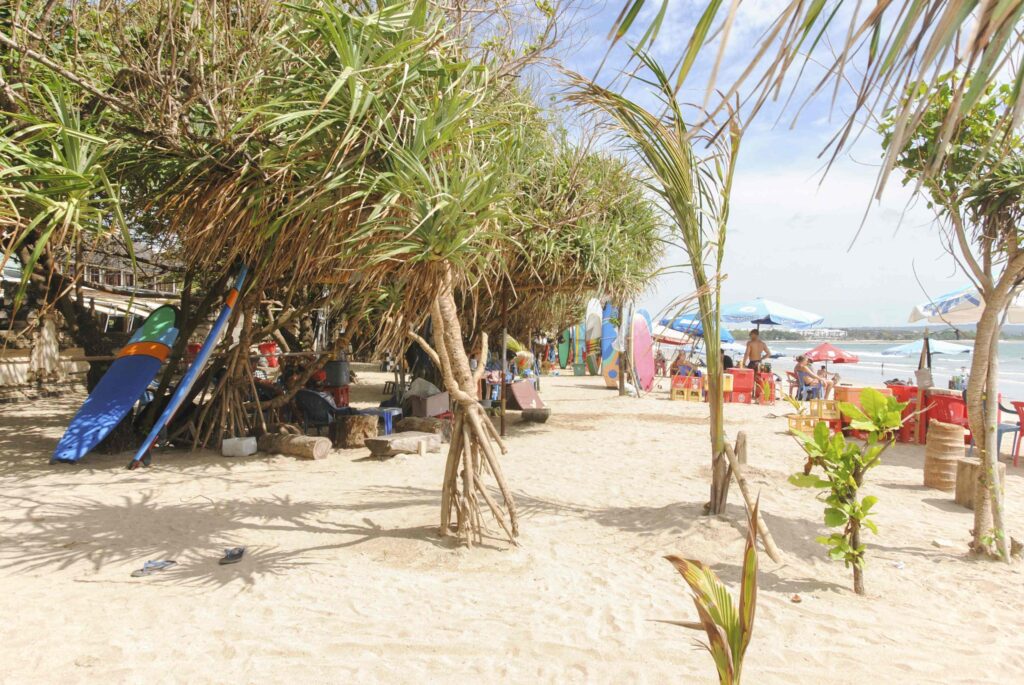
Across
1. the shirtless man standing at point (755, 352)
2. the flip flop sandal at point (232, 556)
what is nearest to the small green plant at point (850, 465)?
the flip flop sandal at point (232, 556)

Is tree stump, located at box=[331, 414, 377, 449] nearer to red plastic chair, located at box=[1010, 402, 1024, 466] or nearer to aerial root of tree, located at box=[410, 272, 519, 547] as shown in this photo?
aerial root of tree, located at box=[410, 272, 519, 547]

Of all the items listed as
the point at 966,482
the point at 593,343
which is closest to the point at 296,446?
the point at 966,482

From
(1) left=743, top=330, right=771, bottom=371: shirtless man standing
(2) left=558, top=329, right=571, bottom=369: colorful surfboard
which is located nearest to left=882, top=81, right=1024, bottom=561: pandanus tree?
(1) left=743, top=330, right=771, bottom=371: shirtless man standing

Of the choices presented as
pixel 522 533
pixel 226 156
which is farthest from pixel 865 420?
pixel 226 156

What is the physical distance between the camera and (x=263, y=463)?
7.18m

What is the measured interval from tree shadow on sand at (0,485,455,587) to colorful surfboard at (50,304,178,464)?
165cm

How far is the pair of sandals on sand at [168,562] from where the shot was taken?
3.88 metres

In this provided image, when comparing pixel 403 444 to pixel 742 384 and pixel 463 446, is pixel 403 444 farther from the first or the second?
pixel 742 384

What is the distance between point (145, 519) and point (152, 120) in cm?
301

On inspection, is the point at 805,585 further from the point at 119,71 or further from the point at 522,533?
the point at 119,71

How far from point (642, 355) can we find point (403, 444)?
31.5ft

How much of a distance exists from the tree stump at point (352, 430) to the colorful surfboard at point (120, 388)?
2.18 metres

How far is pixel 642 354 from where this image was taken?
16078 millimetres

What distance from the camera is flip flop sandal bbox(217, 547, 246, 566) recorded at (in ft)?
13.3
